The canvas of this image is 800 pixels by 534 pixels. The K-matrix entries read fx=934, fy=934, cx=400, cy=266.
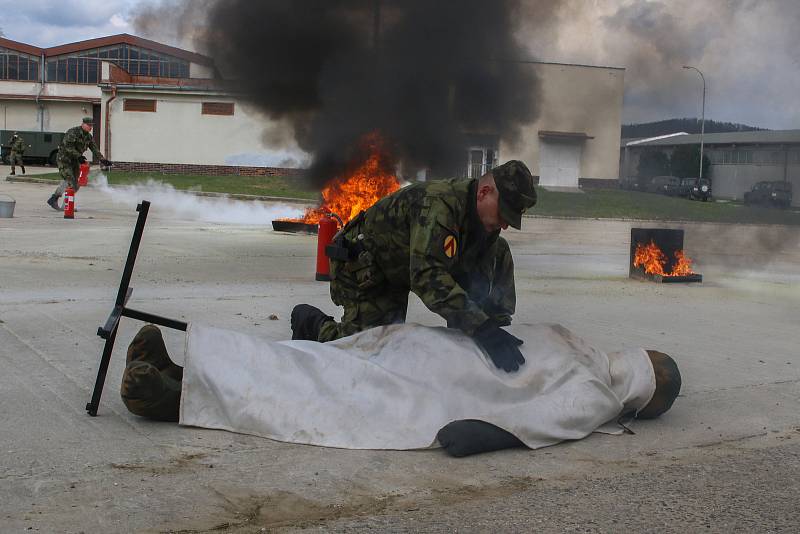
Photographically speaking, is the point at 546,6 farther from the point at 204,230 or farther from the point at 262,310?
the point at 262,310

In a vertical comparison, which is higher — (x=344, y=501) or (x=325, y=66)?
(x=325, y=66)

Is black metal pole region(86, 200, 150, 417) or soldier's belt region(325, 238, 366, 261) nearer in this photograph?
black metal pole region(86, 200, 150, 417)

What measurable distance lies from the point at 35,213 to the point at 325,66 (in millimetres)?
5505

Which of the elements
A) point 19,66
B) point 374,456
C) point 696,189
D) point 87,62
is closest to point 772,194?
point 696,189

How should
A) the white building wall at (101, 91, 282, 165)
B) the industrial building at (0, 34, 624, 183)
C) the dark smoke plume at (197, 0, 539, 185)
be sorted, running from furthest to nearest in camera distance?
the white building wall at (101, 91, 282, 165)
the dark smoke plume at (197, 0, 539, 185)
the industrial building at (0, 34, 624, 183)

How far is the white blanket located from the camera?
151 inches

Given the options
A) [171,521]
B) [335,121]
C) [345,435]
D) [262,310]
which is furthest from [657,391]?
[335,121]

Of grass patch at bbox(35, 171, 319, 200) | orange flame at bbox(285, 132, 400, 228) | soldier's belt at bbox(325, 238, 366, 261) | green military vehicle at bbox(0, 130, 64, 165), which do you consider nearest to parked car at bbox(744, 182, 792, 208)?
orange flame at bbox(285, 132, 400, 228)

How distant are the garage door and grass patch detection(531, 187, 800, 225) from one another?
0.27m

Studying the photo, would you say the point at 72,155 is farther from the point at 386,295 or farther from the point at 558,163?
the point at 386,295

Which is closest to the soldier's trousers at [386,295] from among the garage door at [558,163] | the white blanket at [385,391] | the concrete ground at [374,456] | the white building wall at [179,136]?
the white blanket at [385,391]

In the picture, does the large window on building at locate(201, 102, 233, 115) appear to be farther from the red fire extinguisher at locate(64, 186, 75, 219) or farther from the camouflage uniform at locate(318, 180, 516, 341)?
the camouflage uniform at locate(318, 180, 516, 341)

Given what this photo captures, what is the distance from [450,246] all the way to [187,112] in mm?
32021

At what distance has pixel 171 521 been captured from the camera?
9.62 ft
